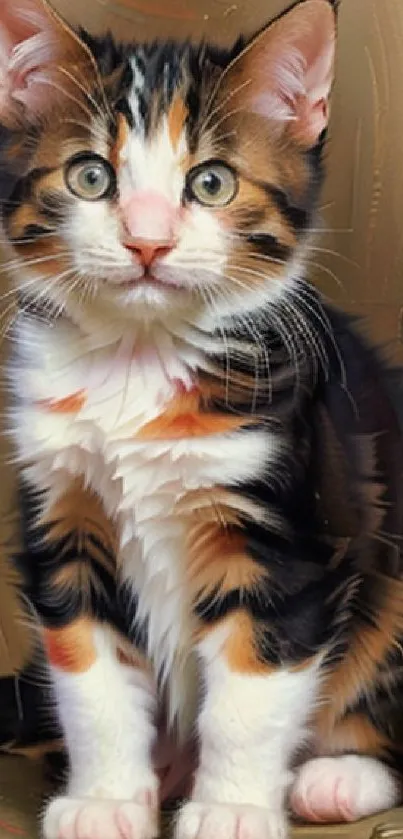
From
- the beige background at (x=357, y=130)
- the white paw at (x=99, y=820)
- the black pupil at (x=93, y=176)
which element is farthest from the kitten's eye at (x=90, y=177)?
the white paw at (x=99, y=820)

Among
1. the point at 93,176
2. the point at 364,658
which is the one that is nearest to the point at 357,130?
the point at 93,176

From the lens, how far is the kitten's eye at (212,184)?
955 mm

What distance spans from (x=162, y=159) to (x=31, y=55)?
13 cm

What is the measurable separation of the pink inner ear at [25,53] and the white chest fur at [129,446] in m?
0.17

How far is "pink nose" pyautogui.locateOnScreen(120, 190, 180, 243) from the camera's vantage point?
35.9 inches

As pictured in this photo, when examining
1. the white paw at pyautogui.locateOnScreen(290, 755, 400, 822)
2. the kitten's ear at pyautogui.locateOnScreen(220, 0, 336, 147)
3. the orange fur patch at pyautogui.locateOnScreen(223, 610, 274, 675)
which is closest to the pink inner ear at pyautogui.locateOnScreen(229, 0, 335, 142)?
the kitten's ear at pyautogui.locateOnScreen(220, 0, 336, 147)

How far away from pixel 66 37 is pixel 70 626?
43 cm

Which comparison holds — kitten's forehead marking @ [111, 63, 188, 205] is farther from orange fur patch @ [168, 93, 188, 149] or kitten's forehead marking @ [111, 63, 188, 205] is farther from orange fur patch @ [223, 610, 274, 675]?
orange fur patch @ [223, 610, 274, 675]

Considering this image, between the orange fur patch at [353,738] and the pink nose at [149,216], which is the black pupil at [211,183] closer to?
the pink nose at [149,216]

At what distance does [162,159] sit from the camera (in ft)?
3.11

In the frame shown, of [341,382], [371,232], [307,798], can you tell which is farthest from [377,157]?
[307,798]

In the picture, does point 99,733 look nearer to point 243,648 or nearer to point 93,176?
point 243,648

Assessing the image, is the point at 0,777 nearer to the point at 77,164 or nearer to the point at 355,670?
the point at 355,670

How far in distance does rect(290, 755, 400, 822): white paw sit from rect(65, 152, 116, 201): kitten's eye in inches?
18.0
